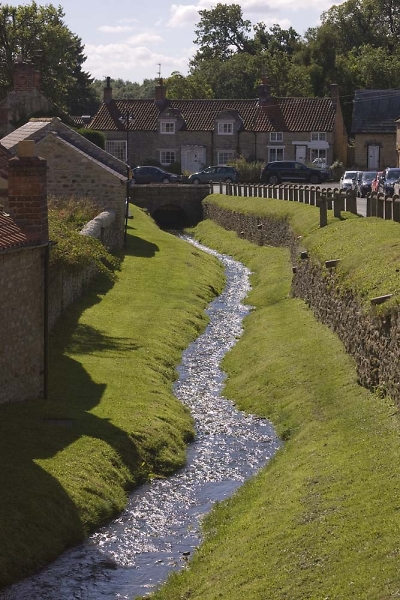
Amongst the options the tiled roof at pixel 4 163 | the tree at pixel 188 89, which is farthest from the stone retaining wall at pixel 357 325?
the tree at pixel 188 89

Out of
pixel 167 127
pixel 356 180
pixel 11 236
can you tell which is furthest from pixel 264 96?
pixel 11 236

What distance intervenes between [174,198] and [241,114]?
2237 centimetres

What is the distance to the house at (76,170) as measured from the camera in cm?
4444

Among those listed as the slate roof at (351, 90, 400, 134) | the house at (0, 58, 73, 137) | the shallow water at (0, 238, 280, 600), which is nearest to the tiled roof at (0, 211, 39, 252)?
the shallow water at (0, 238, 280, 600)

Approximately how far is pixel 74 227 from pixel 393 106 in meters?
58.7

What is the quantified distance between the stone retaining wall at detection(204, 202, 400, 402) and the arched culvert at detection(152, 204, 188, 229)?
35.7m

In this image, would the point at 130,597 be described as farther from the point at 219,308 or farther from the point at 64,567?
the point at 219,308

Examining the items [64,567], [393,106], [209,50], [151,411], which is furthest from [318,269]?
[209,50]

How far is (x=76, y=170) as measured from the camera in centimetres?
4522

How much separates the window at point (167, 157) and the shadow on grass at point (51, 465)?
69918mm

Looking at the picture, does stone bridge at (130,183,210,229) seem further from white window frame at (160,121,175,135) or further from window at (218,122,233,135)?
white window frame at (160,121,175,135)

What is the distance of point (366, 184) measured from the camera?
59125mm

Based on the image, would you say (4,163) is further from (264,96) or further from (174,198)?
(264,96)

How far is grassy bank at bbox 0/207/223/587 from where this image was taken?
15773 mm
